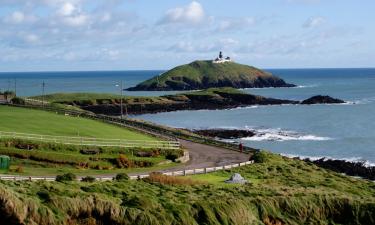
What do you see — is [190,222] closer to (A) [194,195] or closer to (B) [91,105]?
(A) [194,195]

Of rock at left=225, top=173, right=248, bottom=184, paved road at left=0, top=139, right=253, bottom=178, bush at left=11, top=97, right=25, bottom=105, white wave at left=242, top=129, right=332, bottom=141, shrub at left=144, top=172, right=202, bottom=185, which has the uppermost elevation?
bush at left=11, top=97, right=25, bottom=105

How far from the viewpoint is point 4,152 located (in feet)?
150

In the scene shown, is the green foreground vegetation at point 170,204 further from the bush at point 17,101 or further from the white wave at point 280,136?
the bush at point 17,101

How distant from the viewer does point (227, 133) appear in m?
95.6

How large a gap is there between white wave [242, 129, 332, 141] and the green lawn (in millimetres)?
28801

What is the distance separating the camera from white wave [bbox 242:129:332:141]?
91.1 meters

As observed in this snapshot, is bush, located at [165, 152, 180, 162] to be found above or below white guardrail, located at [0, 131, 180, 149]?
Result: below

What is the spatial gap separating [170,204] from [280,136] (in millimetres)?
68607

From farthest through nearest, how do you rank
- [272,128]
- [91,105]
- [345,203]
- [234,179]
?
1. [91,105]
2. [272,128]
3. [234,179]
4. [345,203]

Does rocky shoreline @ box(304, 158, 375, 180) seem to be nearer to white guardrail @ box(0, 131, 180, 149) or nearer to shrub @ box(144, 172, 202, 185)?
white guardrail @ box(0, 131, 180, 149)

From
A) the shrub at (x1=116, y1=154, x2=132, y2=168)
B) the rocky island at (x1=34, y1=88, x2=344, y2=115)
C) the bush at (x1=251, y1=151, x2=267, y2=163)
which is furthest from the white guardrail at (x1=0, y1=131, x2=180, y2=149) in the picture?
the rocky island at (x1=34, y1=88, x2=344, y2=115)

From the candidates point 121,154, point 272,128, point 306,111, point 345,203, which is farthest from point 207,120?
point 345,203

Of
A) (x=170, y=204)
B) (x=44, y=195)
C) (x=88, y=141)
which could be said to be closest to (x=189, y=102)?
(x=88, y=141)

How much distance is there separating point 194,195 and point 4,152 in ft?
67.4
